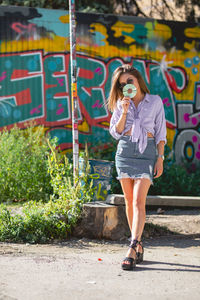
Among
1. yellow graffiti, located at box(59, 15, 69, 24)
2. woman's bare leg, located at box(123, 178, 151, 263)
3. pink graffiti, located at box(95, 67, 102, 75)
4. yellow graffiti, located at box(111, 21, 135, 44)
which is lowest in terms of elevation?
woman's bare leg, located at box(123, 178, 151, 263)

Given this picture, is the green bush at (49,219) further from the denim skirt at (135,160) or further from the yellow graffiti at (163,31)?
the yellow graffiti at (163,31)

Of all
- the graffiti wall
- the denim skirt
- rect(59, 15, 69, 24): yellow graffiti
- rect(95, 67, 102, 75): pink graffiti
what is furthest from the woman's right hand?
rect(59, 15, 69, 24): yellow graffiti

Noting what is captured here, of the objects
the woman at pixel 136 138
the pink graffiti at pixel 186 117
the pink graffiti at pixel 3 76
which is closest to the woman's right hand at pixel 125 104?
the woman at pixel 136 138

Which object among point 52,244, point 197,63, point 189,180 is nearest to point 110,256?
point 52,244

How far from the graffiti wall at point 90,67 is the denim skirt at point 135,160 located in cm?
394

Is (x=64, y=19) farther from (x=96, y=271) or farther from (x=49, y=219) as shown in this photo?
(x=96, y=271)

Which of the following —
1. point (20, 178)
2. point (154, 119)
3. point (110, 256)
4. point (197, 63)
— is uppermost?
point (197, 63)

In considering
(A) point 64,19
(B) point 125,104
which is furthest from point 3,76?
(B) point 125,104

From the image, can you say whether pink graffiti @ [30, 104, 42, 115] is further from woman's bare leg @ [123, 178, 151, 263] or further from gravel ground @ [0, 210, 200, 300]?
woman's bare leg @ [123, 178, 151, 263]

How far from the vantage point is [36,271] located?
14.1 feet

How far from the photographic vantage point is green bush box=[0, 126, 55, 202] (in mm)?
8062

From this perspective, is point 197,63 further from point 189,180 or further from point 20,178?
point 20,178

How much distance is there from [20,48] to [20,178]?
8.85 feet

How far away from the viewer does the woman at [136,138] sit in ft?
15.2
